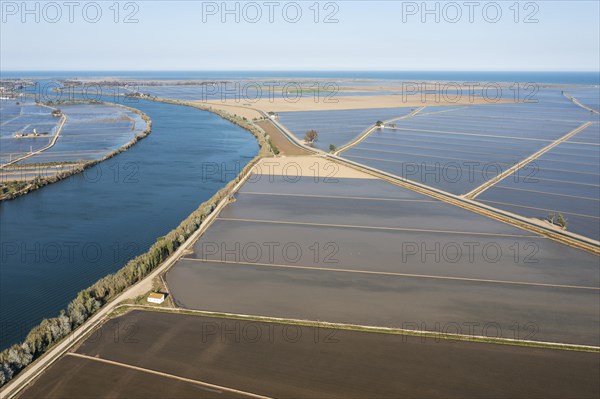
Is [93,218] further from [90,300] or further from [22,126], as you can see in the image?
[22,126]

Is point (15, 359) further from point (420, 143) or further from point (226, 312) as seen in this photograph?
point (420, 143)

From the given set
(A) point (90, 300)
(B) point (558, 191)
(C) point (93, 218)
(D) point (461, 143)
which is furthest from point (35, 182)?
(D) point (461, 143)

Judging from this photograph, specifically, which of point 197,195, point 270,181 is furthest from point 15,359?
point 270,181

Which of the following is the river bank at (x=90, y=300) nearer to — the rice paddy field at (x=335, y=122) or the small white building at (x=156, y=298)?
the small white building at (x=156, y=298)

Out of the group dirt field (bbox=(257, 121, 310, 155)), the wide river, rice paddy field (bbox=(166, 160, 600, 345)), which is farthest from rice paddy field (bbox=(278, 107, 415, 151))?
rice paddy field (bbox=(166, 160, 600, 345))

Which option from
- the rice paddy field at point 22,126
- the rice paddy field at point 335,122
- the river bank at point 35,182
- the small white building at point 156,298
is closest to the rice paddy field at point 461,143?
the rice paddy field at point 335,122
